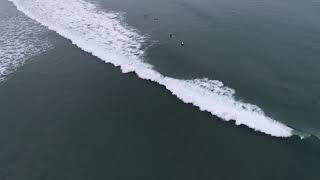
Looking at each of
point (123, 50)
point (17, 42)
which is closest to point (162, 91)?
point (123, 50)

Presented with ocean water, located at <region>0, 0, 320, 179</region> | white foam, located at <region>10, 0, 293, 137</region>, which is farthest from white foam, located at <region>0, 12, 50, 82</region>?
white foam, located at <region>10, 0, 293, 137</region>

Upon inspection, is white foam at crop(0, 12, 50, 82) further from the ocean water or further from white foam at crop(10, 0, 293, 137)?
white foam at crop(10, 0, 293, 137)

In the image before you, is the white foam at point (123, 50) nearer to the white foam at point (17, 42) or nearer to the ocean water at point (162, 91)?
the ocean water at point (162, 91)

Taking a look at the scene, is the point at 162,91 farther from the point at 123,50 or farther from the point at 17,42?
the point at 17,42

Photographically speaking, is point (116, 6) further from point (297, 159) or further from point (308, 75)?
point (297, 159)

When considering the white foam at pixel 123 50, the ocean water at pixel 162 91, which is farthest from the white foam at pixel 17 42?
the white foam at pixel 123 50

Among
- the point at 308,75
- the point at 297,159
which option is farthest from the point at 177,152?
the point at 308,75
